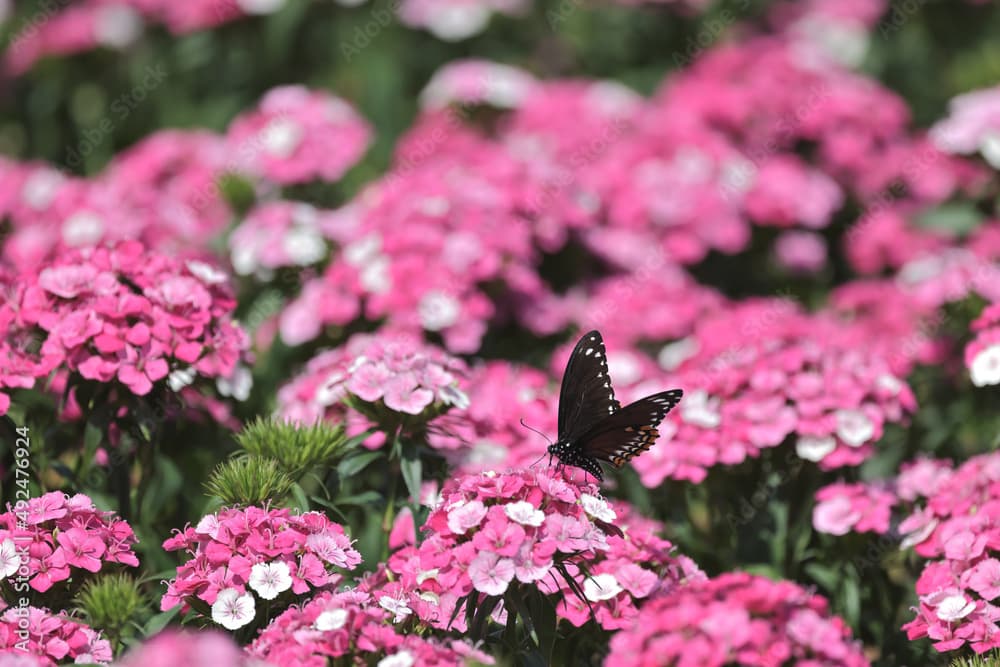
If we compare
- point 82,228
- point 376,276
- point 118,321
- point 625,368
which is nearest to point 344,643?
point 118,321

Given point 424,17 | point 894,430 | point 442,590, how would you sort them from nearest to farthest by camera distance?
1. point 442,590
2. point 894,430
3. point 424,17

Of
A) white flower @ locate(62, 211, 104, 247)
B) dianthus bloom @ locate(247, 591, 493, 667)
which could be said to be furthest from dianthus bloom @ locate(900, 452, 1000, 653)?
white flower @ locate(62, 211, 104, 247)

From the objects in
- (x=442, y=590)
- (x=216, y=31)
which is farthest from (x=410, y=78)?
(x=442, y=590)

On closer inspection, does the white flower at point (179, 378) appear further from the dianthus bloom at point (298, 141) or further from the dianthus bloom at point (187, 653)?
the dianthus bloom at point (298, 141)

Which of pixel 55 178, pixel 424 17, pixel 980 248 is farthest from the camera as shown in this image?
pixel 424 17

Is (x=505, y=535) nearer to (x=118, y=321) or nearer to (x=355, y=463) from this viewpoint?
(x=355, y=463)

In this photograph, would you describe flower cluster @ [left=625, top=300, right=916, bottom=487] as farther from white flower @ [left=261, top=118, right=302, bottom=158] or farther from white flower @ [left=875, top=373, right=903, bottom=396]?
white flower @ [left=261, top=118, right=302, bottom=158]

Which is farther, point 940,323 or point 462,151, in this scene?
point 462,151

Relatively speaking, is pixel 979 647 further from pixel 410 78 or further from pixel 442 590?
pixel 410 78
